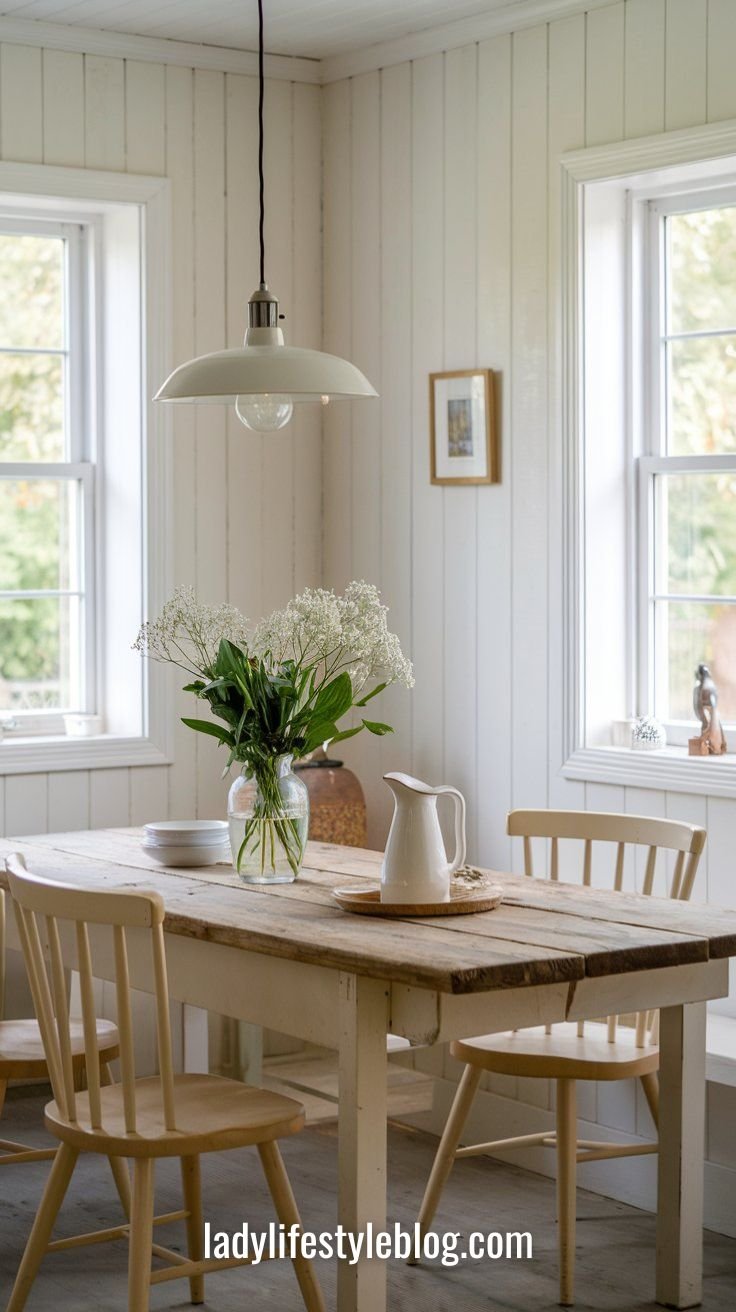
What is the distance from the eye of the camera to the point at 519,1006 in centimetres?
270

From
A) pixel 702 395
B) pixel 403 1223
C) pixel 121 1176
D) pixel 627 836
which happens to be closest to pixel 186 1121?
pixel 121 1176

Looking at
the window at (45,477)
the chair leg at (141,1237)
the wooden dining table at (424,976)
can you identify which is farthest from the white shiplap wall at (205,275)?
the chair leg at (141,1237)

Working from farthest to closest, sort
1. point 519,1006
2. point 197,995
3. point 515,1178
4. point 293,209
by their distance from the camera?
point 293,209 < point 515,1178 < point 197,995 < point 519,1006

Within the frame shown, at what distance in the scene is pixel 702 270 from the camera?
13.9ft

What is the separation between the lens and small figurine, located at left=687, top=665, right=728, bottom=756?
4.12 meters

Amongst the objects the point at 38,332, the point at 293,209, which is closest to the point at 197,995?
the point at 38,332

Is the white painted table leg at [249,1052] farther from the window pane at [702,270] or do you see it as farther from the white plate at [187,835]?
the window pane at [702,270]

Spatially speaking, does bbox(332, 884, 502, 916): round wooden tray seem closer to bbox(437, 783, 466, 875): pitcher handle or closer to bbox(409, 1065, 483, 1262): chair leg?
bbox(437, 783, 466, 875): pitcher handle

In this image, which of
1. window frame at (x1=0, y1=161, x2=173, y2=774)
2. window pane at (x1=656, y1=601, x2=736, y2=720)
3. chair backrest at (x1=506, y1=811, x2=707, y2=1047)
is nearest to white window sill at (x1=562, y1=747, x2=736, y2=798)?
window pane at (x1=656, y1=601, x2=736, y2=720)

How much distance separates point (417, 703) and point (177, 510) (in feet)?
2.87

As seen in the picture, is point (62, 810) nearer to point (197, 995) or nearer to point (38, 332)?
point (38, 332)

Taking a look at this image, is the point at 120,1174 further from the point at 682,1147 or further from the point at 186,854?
the point at 682,1147

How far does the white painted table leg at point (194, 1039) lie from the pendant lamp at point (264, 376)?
1486 millimetres

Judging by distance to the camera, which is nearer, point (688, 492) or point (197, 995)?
point (197, 995)
